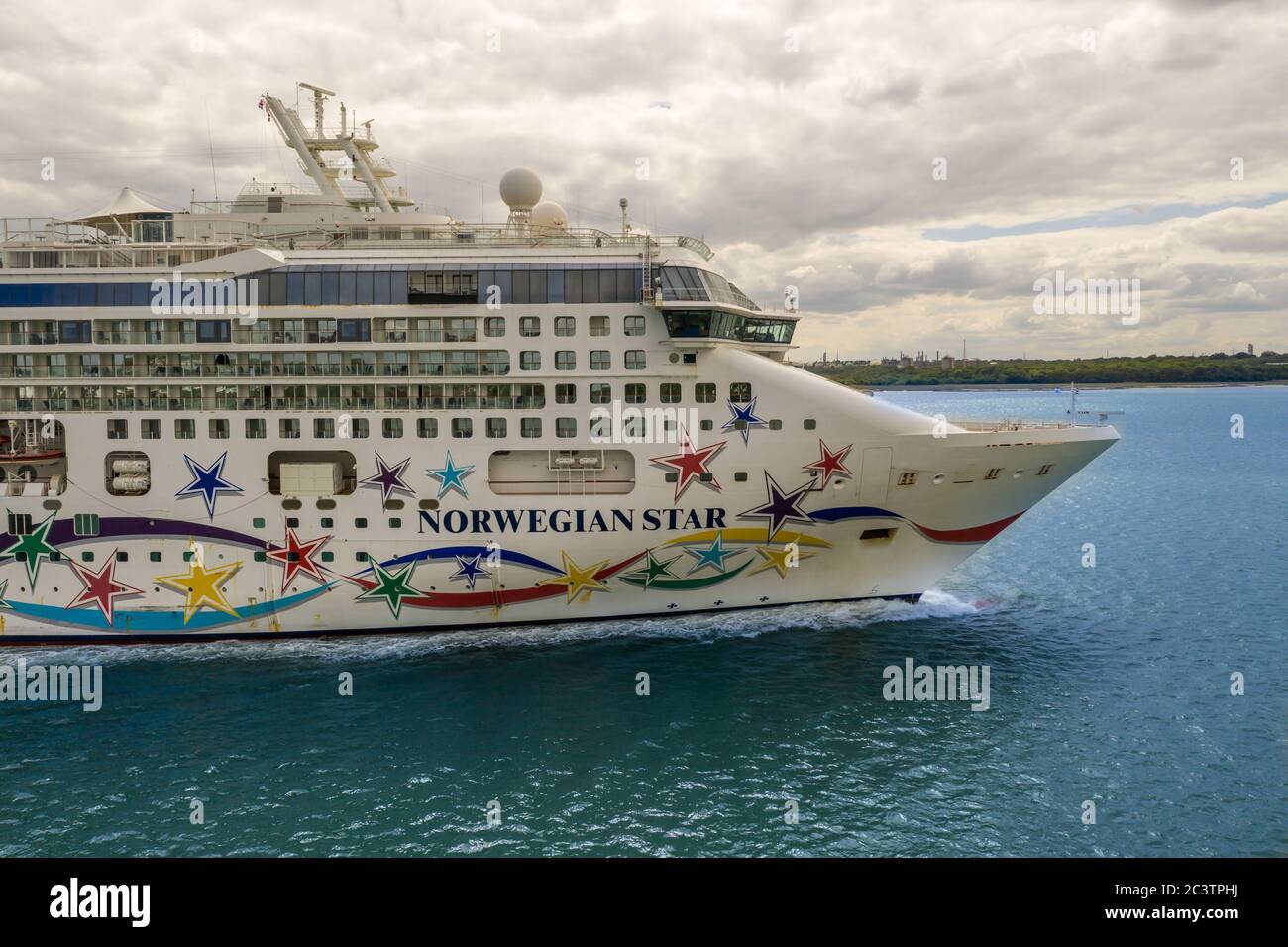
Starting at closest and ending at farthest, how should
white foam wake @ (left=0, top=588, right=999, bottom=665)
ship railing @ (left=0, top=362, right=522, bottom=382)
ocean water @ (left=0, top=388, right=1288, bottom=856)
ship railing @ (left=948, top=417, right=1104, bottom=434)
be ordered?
ocean water @ (left=0, top=388, right=1288, bottom=856)
white foam wake @ (left=0, top=588, right=999, bottom=665)
ship railing @ (left=0, top=362, right=522, bottom=382)
ship railing @ (left=948, top=417, right=1104, bottom=434)

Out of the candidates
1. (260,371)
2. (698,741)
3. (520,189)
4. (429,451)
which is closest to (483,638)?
(429,451)

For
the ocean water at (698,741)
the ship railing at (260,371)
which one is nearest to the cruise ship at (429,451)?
the ship railing at (260,371)

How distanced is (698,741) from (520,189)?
2188cm

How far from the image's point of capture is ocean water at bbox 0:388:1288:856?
17.1 metres

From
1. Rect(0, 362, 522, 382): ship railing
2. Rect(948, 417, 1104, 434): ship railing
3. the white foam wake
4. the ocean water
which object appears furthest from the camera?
Rect(948, 417, 1104, 434): ship railing

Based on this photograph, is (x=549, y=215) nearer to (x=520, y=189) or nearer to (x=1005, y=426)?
(x=520, y=189)

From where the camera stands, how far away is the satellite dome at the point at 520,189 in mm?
31906

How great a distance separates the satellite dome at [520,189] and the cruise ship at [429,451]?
4768 millimetres

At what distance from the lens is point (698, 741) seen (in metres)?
21.0

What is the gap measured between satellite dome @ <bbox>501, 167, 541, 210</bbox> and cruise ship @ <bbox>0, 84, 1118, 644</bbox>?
477 centimetres

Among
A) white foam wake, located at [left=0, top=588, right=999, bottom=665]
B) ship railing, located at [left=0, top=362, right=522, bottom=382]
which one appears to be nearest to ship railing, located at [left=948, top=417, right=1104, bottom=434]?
white foam wake, located at [left=0, top=588, right=999, bottom=665]

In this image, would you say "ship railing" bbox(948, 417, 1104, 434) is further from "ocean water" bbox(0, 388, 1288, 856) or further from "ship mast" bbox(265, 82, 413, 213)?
"ship mast" bbox(265, 82, 413, 213)

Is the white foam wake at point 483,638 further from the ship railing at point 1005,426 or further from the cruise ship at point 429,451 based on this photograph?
the ship railing at point 1005,426

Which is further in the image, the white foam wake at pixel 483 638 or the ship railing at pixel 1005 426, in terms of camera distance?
the ship railing at pixel 1005 426
